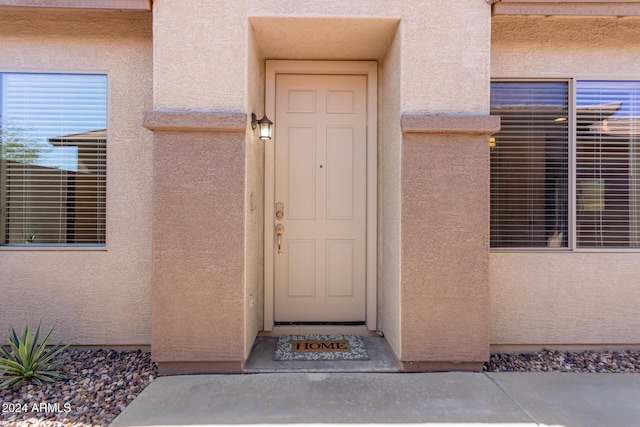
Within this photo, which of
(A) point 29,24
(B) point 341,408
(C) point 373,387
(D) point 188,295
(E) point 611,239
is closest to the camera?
(B) point 341,408

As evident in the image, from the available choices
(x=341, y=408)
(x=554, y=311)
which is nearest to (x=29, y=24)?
(x=341, y=408)

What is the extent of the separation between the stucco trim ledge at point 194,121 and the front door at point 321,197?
1073mm

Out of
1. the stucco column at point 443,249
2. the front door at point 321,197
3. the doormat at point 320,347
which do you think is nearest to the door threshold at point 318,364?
the doormat at point 320,347

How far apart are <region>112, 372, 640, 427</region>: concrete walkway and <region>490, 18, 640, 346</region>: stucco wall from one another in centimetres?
56

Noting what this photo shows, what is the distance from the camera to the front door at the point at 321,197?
14.2 feet

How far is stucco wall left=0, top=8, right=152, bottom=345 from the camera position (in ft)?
12.6

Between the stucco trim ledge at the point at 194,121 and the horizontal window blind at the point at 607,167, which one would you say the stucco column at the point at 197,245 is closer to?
the stucco trim ledge at the point at 194,121

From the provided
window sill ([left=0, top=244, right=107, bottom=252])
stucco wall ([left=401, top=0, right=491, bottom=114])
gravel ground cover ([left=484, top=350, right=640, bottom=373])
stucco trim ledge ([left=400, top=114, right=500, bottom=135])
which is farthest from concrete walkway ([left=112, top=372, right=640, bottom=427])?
stucco wall ([left=401, top=0, right=491, bottom=114])

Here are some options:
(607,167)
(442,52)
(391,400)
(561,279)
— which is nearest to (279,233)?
(391,400)

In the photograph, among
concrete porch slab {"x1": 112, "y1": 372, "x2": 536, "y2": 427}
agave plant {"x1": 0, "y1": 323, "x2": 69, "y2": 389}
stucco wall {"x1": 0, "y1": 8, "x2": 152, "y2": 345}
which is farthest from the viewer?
stucco wall {"x1": 0, "y1": 8, "x2": 152, "y2": 345}

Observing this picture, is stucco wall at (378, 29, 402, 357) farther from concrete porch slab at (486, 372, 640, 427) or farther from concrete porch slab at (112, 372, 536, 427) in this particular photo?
concrete porch slab at (486, 372, 640, 427)

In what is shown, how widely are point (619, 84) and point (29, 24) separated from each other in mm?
6140

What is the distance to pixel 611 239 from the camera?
403 cm

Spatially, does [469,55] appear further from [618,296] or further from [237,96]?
[618,296]
